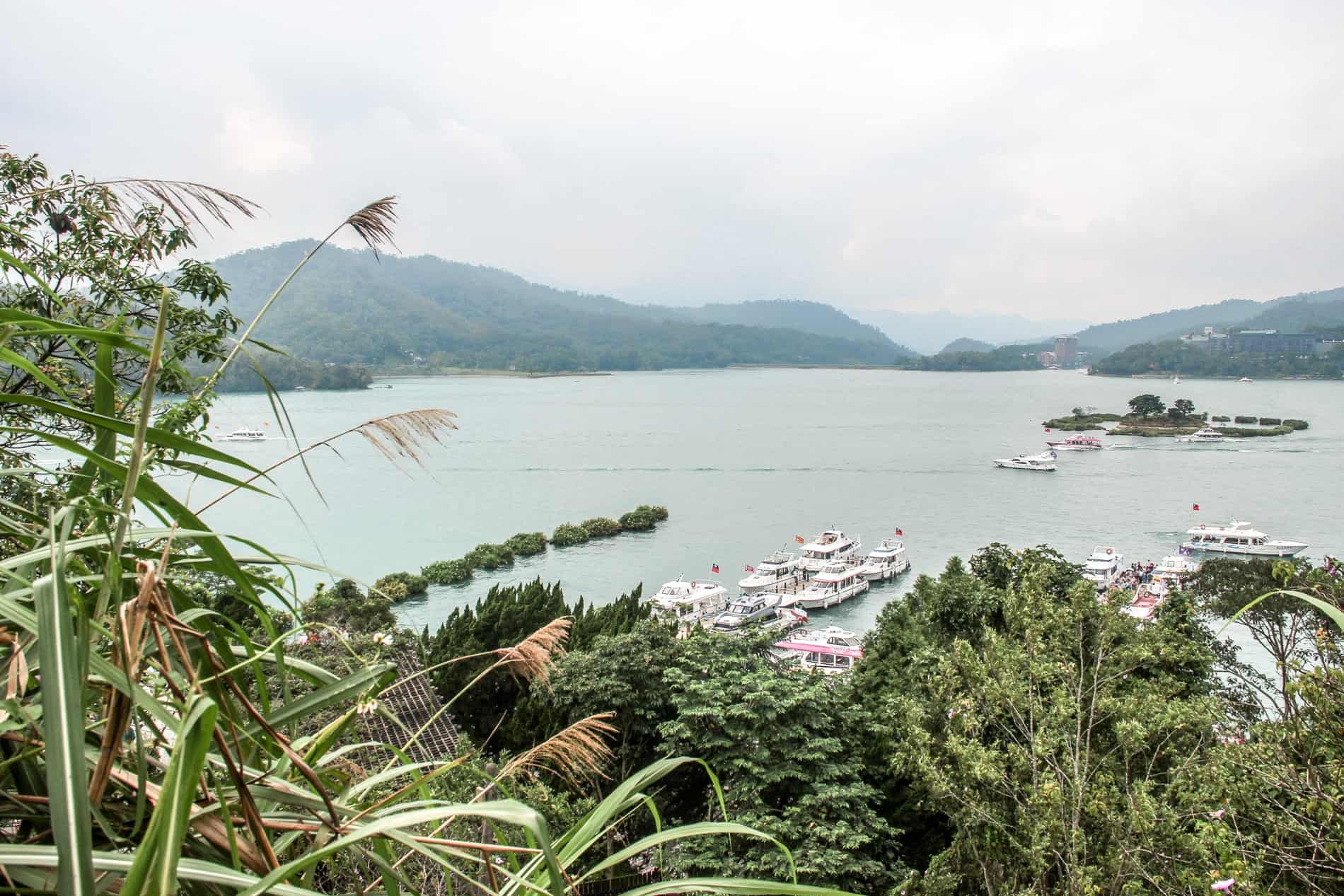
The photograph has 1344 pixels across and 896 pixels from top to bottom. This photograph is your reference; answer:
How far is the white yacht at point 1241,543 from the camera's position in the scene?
19281 mm

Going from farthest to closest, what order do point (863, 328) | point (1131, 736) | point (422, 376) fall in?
1. point (863, 328)
2. point (422, 376)
3. point (1131, 736)

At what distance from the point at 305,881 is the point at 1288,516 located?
2869 centimetres

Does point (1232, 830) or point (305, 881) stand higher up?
point (305, 881)

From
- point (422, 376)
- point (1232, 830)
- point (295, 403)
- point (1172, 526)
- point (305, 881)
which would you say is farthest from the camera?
point (422, 376)

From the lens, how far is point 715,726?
627 cm

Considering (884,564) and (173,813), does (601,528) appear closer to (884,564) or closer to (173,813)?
(884,564)

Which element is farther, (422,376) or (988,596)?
(422,376)

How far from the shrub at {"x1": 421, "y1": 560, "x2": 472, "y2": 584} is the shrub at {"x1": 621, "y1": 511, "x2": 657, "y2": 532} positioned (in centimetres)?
559

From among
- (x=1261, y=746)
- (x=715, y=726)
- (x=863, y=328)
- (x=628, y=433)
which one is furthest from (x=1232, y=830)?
(x=863, y=328)

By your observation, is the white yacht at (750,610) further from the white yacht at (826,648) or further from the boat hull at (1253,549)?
the boat hull at (1253,549)

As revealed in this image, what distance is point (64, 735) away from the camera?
17.4 inches

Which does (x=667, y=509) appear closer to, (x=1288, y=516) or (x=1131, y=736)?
(x=1288, y=516)

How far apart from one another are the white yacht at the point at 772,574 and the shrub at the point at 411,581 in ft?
22.6

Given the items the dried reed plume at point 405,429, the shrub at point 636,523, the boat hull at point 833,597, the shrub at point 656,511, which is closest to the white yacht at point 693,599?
the boat hull at point 833,597
